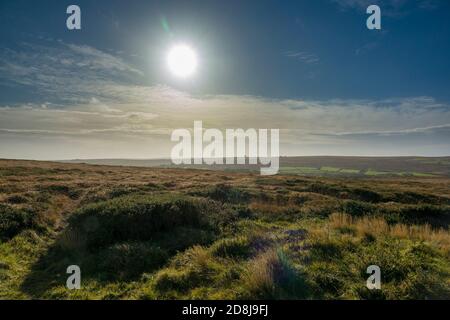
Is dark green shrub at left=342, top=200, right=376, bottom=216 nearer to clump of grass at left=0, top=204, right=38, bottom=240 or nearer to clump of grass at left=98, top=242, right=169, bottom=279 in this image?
clump of grass at left=98, top=242, right=169, bottom=279

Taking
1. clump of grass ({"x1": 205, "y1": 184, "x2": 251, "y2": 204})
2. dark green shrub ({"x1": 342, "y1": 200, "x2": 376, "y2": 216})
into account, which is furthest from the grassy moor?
clump of grass ({"x1": 205, "y1": 184, "x2": 251, "y2": 204})

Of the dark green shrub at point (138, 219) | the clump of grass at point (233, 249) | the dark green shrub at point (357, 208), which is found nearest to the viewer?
the clump of grass at point (233, 249)

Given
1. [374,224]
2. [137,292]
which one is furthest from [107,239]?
[374,224]

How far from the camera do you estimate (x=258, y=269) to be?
739 cm

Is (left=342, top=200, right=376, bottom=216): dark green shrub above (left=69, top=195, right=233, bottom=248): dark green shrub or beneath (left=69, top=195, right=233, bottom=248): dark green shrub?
beneath

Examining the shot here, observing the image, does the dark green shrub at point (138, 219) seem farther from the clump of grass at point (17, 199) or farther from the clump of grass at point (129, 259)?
the clump of grass at point (17, 199)

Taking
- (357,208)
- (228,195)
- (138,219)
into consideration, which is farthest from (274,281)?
(228,195)

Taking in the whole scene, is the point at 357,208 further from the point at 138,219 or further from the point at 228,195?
the point at 138,219

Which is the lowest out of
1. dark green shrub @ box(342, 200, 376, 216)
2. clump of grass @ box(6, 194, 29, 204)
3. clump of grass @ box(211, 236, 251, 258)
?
dark green shrub @ box(342, 200, 376, 216)

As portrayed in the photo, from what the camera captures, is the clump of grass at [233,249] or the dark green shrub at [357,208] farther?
the dark green shrub at [357,208]

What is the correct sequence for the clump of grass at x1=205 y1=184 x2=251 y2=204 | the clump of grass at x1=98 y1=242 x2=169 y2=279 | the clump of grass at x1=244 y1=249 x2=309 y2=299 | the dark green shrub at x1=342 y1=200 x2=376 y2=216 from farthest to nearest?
1. the clump of grass at x1=205 y1=184 x2=251 y2=204
2. the dark green shrub at x1=342 y1=200 x2=376 y2=216
3. the clump of grass at x1=98 y1=242 x2=169 y2=279
4. the clump of grass at x1=244 y1=249 x2=309 y2=299

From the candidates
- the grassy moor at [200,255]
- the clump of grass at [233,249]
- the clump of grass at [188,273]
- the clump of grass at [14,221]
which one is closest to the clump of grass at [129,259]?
the grassy moor at [200,255]
